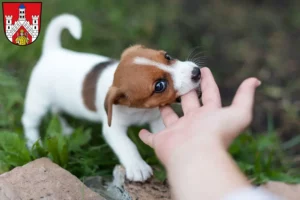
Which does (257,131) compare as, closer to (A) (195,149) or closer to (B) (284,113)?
(B) (284,113)

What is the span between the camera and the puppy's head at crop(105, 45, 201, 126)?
2.90 metres

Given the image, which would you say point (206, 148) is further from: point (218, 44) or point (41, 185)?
point (218, 44)

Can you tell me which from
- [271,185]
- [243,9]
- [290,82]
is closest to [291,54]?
[290,82]

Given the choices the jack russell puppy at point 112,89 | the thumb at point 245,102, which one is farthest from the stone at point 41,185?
the thumb at point 245,102

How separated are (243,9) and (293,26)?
2.41 feet

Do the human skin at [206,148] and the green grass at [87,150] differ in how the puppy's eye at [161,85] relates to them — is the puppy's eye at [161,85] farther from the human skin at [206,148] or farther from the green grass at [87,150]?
the green grass at [87,150]

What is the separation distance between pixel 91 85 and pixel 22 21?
2.37 ft

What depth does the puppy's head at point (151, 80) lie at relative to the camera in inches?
114

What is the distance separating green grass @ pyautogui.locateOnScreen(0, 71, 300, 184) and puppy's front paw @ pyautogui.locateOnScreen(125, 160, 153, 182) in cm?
15

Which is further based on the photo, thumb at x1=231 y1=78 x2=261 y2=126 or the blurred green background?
the blurred green background

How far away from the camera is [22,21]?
3.28 metres

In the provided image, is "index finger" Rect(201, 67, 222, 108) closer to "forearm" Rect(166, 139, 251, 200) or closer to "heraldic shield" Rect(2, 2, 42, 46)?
"forearm" Rect(166, 139, 251, 200)

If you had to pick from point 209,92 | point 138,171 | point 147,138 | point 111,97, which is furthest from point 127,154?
point 209,92

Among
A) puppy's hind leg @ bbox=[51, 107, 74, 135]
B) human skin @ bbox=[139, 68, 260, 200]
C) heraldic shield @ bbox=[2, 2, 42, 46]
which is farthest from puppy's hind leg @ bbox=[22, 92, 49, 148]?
human skin @ bbox=[139, 68, 260, 200]
